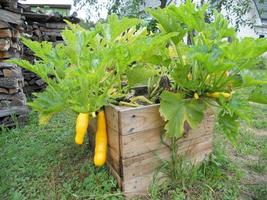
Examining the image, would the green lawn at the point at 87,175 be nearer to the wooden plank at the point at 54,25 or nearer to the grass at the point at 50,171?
the grass at the point at 50,171

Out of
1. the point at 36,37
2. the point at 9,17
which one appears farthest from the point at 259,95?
the point at 36,37

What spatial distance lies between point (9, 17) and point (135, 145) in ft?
7.73

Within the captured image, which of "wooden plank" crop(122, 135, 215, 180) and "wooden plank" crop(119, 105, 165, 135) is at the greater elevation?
"wooden plank" crop(119, 105, 165, 135)

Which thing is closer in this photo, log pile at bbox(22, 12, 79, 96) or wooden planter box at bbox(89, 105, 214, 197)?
wooden planter box at bbox(89, 105, 214, 197)

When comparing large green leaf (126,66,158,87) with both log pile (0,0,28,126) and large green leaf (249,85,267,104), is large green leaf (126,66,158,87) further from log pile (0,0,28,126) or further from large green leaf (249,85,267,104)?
log pile (0,0,28,126)

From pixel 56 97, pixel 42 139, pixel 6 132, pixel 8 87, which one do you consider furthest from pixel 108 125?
pixel 8 87

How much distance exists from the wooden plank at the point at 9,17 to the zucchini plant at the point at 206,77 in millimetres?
2120

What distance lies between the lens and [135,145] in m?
1.49

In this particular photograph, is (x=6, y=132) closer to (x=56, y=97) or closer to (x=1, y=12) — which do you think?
(x=1, y=12)

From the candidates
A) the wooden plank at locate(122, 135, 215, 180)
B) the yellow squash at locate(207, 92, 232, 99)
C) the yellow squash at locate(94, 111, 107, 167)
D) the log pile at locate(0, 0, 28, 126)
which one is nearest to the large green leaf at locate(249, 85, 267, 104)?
the yellow squash at locate(207, 92, 232, 99)

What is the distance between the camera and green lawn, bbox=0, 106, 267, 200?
63.2 inches

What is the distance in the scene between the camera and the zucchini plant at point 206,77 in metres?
1.34

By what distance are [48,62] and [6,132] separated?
1.46 m

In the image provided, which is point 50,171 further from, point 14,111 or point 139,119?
point 14,111
